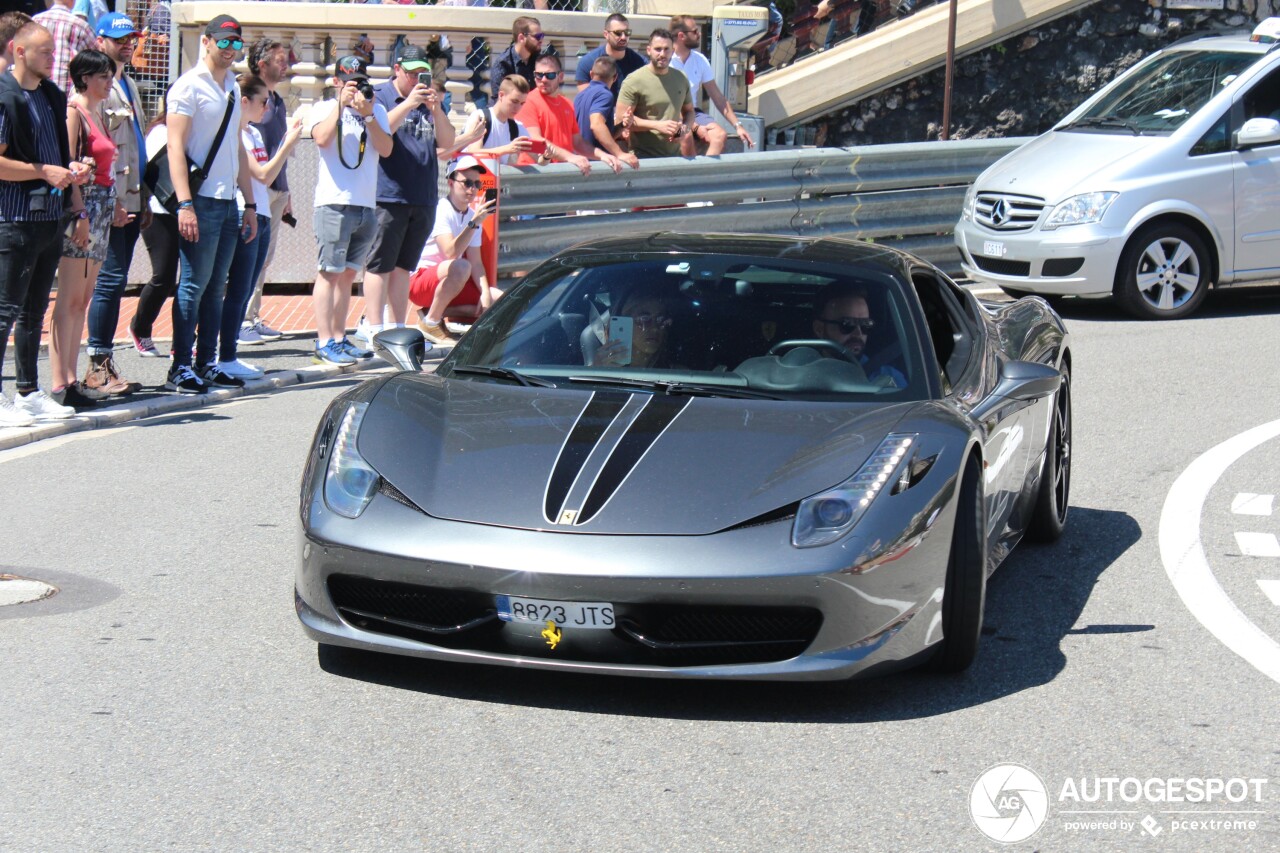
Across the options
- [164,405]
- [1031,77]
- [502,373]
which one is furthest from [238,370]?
[1031,77]

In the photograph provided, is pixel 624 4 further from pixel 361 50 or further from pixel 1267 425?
pixel 1267 425

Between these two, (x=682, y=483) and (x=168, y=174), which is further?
(x=168, y=174)

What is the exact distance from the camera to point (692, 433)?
495 centimetres

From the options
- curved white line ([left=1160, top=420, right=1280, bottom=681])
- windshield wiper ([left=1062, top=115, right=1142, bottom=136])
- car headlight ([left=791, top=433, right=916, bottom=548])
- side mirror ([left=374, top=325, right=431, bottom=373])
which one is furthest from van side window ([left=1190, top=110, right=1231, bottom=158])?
car headlight ([left=791, top=433, right=916, bottom=548])

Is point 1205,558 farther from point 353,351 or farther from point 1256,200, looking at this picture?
point 1256,200

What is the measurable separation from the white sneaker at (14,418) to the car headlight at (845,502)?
532 cm

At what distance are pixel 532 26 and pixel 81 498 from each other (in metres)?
7.60

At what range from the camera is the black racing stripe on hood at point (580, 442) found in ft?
15.3

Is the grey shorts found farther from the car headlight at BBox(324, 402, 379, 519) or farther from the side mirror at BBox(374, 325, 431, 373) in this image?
the car headlight at BBox(324, 402, 379, 519)

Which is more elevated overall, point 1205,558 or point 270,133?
point 270,133

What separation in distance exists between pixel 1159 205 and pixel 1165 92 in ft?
4.28

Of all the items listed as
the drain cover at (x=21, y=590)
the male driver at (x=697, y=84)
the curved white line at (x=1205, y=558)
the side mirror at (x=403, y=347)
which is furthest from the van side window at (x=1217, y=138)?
the drain cover at (x=21, y=590)

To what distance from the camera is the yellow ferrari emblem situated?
4.49 metres

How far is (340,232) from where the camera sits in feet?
35.3
